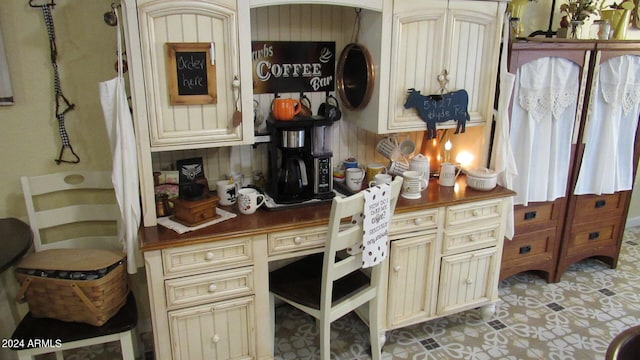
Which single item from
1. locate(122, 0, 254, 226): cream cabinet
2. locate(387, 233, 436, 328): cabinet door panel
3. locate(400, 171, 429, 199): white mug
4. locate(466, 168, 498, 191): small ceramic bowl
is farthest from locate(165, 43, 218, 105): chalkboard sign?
locate(466, 168, 498, 191): small ceramic bowl

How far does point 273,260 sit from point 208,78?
33.9 inches

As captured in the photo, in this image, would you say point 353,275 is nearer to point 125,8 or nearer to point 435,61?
point 435,61

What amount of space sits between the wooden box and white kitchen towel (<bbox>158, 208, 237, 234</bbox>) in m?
0.02

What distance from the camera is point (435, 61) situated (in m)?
2.23

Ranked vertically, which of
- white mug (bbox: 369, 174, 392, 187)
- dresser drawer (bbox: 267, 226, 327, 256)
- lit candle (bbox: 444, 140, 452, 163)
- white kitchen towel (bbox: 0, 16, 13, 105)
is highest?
white kitchen towel (bbox: 0, 16, 13, 105)

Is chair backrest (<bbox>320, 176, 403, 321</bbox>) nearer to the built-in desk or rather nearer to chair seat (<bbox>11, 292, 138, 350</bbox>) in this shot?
the built-in desk

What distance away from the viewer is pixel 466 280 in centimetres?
246

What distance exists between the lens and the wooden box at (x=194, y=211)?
1888 mm

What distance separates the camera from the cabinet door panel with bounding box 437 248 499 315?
2.40 meters

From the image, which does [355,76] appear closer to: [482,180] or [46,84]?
[482,180]

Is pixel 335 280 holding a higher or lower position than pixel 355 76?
lower

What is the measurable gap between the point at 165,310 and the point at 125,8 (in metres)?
1.23

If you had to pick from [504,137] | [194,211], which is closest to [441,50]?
[504,137]

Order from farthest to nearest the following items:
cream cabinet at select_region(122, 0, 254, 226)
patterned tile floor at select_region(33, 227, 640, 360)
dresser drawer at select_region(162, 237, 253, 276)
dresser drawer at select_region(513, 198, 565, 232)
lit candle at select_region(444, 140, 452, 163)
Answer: dresser drawer at select_region(513, 198, 565, 232), lit candle at select_region(444, 140, 452, 163), patterned tile floor at select_region(33, 227, 640, 360), dresser drawer at select_region(162, 237, 253, 276), cream cabinet at select_region(122, 0, 254, 226)
